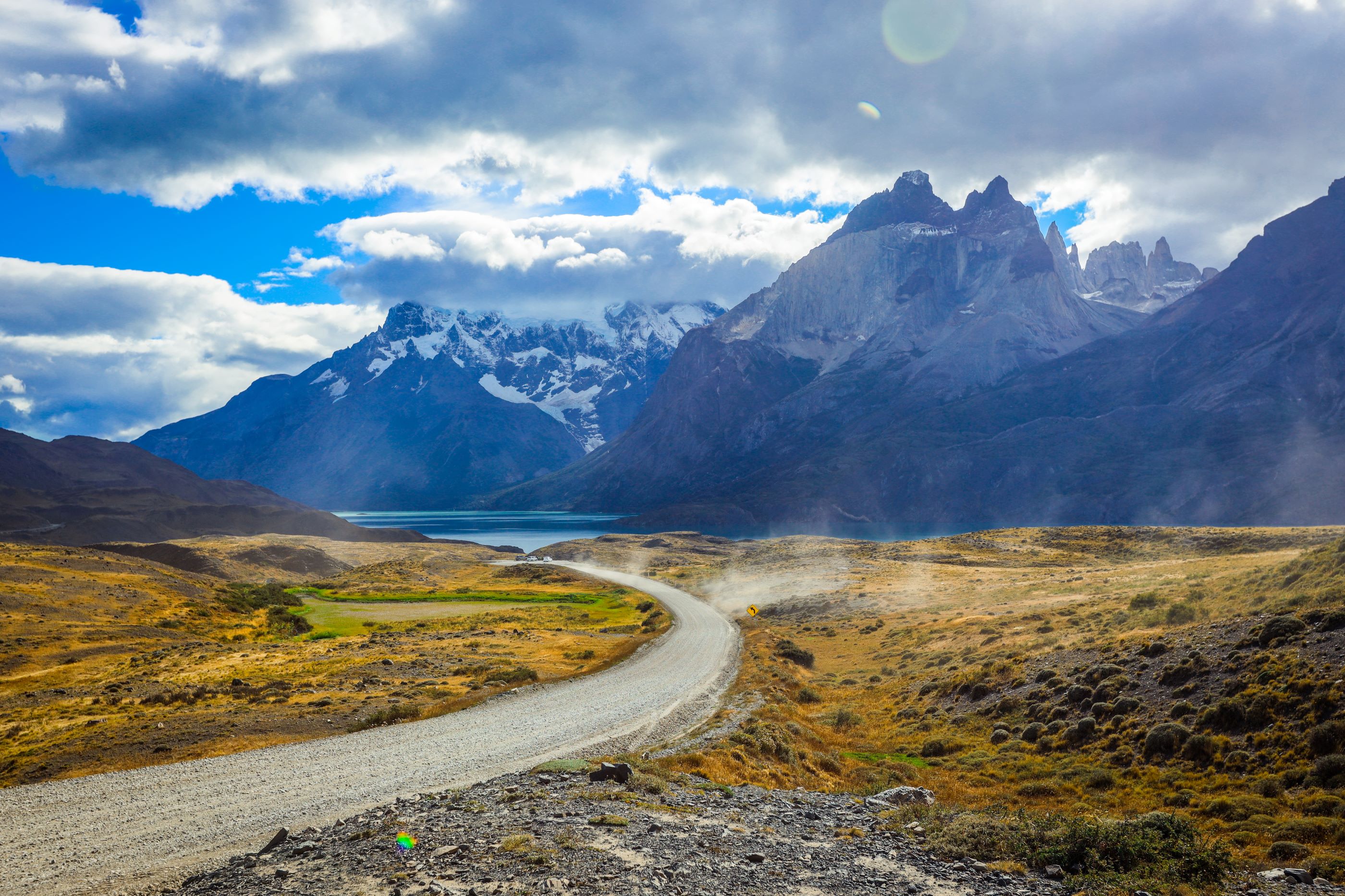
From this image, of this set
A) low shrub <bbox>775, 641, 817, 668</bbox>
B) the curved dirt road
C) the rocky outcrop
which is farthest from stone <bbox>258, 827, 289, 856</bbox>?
low shrub <bbox>775, 641, 817, 668</bbox>

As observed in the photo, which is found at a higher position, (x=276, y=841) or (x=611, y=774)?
(x=276, y=841)

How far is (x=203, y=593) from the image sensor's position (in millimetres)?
68375

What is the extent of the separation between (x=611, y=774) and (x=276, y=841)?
736 centimetres

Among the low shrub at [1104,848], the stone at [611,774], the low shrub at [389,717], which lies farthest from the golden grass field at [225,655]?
the low shrub at [1104,848]

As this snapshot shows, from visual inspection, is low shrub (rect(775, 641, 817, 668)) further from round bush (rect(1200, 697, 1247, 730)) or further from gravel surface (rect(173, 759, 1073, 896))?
gravel surface (rect(173, 759, 1073, 896))

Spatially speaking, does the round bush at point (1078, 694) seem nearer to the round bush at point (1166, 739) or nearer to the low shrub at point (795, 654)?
the round bush at point (1166, 739)

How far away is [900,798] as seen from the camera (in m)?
18.1

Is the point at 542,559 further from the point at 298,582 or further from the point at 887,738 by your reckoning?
the point at 887,738

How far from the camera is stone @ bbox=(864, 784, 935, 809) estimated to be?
690 inches

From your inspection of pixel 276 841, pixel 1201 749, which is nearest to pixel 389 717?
pixel 276 841

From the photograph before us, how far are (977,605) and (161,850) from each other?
56699mm

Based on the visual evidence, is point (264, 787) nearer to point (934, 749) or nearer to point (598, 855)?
point (598, 855)

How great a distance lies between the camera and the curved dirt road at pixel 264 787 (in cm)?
1362

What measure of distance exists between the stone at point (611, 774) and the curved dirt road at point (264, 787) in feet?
12.0
